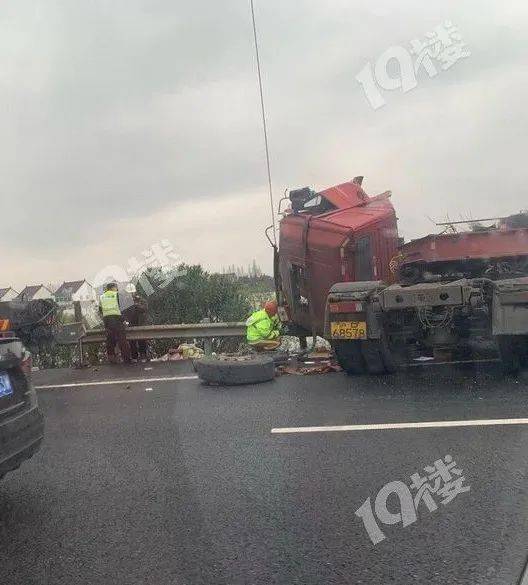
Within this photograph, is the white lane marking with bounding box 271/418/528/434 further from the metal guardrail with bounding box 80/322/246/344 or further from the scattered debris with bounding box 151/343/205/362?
the scattered debris with bounding box 151/343/205/362

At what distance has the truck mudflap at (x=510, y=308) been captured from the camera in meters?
7.69

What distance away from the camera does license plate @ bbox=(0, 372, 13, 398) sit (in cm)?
451

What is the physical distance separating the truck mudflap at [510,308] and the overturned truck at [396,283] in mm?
10

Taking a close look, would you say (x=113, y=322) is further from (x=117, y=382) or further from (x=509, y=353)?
(x=509, y=353)

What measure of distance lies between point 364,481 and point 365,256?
18.0 feet

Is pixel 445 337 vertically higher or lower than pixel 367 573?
higher

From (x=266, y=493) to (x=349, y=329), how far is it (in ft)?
14.2

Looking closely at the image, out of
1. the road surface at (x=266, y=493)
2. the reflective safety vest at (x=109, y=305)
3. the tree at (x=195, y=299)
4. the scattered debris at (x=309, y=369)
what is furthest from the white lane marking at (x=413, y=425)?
the tree at (x=195, y=299)

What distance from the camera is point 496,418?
20.2ft

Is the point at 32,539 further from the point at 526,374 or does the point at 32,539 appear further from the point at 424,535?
the point at 526,374

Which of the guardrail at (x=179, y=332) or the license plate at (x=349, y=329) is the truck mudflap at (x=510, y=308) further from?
the guardrail at (x=179, y=332)

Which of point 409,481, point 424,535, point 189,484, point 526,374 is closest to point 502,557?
point 424,535

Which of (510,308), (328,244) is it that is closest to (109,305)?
(328,244)

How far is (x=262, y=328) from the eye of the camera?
11477mm
